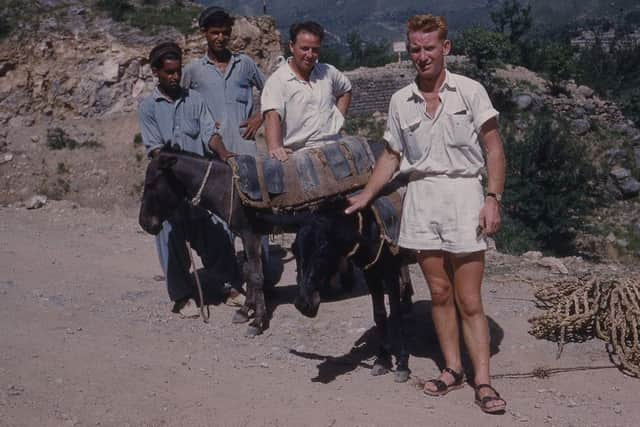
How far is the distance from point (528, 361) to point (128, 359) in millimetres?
2379

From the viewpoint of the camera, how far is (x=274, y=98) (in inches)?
180

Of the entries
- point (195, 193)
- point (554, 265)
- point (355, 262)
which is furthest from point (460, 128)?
point (554, 265)

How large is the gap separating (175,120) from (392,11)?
4598 inches

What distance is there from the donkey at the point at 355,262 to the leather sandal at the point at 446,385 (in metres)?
0.28

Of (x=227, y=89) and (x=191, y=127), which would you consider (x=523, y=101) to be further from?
(x=191, y=127)

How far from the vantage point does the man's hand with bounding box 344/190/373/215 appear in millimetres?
3660

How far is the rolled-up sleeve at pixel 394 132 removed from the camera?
11.8 feet

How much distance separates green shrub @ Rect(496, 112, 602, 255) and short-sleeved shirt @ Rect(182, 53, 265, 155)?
10.3m

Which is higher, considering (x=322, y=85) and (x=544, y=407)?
(x=322, y=85)

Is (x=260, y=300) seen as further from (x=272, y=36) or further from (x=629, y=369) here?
(x=272, y=36)

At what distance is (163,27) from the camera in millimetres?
15344

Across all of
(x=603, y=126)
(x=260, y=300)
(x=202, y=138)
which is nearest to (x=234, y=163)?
(x=202, y=138)

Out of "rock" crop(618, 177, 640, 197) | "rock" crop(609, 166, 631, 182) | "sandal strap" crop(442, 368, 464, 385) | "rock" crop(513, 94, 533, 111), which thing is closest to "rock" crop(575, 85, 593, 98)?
"rock" crop(513, 94, 533, 111)

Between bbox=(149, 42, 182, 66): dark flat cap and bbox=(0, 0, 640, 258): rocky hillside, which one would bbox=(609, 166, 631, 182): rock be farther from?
bbox=(149, 42, 182, 66): dark flat cap
